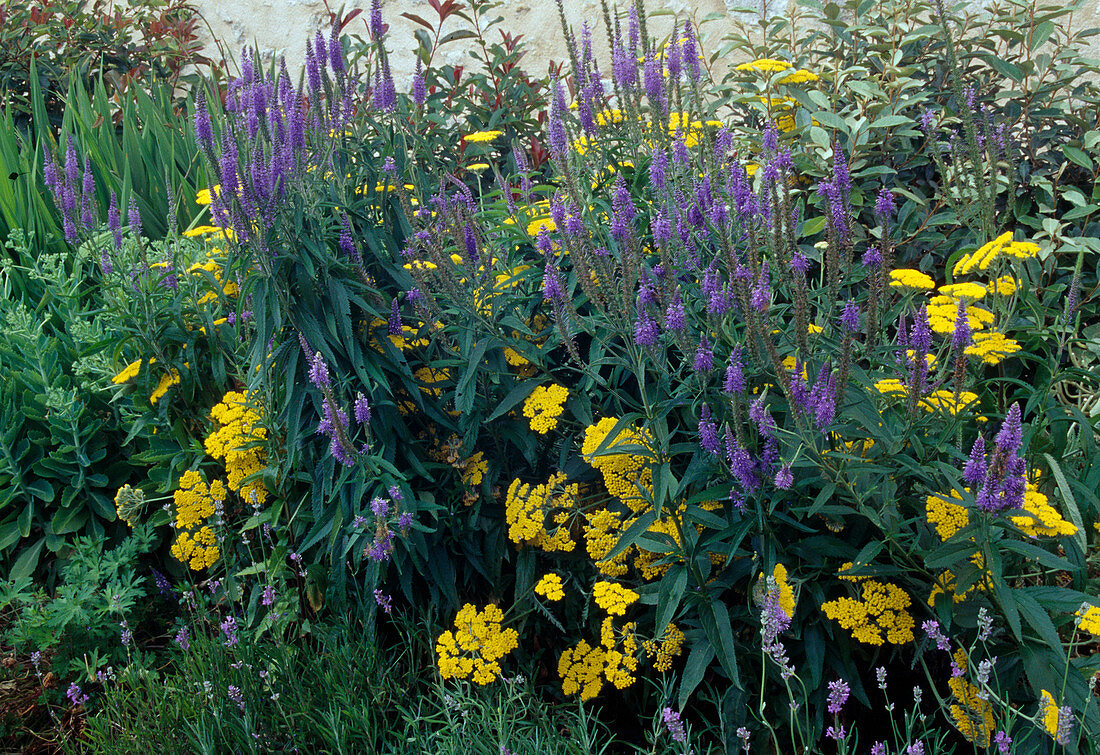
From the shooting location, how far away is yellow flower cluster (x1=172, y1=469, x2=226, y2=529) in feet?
9.32

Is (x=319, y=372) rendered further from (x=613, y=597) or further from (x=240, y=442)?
(x=613, y=597)

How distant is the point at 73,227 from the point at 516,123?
8.05 ft

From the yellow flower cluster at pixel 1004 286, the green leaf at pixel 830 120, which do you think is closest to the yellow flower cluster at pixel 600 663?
the yellow flower cluster at pixel 1004 286

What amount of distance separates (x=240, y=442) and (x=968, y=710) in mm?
2213

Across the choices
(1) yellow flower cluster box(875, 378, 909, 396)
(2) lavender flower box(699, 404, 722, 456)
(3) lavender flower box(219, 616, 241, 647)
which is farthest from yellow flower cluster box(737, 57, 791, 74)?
(3) lavender flower box(219, 616, 241, 647)

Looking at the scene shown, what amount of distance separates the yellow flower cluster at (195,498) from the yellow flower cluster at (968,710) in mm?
2235

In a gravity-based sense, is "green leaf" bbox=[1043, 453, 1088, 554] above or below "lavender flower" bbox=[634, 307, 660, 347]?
below

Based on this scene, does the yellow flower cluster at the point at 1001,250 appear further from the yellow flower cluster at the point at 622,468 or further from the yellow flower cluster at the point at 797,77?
the yellow flower cluster at the point at 797,77

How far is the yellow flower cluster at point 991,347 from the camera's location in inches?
88.7

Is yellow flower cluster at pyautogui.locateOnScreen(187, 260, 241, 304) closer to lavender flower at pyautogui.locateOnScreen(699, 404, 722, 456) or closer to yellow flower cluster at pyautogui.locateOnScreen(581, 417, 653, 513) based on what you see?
yellow flower cluster at pyautogui.locateOnScreen(581, 417, 653, 513)

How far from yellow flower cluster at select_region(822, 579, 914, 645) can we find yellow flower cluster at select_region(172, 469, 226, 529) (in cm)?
196

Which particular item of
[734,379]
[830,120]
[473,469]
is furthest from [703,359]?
[830,120]

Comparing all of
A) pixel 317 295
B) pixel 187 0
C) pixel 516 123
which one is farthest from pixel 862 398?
pixel 187 0

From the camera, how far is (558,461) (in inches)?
107
